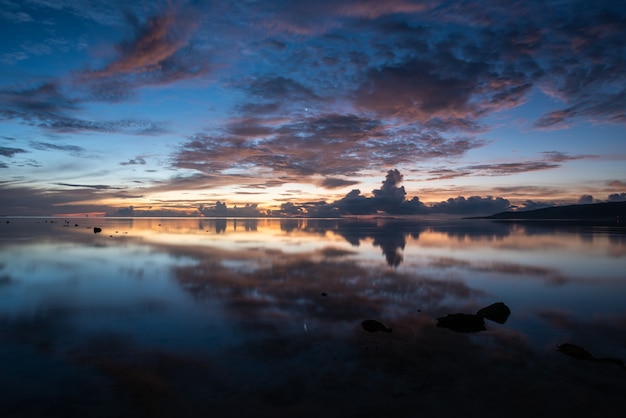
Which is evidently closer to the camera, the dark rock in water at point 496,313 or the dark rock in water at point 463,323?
the dark rock in water at point 463,323

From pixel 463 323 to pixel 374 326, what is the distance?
14.6 feet

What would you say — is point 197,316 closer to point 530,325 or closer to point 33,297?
point 33,297

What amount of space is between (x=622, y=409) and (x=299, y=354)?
33.9 feet

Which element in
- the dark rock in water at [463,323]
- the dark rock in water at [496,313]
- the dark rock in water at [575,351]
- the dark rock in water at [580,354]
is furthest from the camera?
the dark rock in water at [496,313]

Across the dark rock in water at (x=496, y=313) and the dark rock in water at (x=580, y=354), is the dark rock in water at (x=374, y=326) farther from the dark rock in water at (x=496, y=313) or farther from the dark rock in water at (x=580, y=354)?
the dark rock in water at (x=580, y=354)

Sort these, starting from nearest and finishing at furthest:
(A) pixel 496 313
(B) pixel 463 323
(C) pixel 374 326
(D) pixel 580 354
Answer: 1. (D) pixel 580 354
2. (C) pixel 374 326
3. (B) pixel 463 323
4. (A) pixel 496 313

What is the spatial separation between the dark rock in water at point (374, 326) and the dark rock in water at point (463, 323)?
2.89 metres

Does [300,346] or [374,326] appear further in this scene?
[374,326]

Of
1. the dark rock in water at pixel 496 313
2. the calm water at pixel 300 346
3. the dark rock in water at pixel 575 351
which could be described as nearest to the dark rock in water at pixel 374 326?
the calm water at pixel 300 346

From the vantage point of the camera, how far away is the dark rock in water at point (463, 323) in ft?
55.4

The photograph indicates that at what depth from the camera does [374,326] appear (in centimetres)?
1673

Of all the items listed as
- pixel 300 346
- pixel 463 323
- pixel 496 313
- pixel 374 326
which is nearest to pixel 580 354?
pixel 463 323

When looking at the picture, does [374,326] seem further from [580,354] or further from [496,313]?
[580,354]

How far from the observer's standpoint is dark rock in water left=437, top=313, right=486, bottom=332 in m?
16.9
